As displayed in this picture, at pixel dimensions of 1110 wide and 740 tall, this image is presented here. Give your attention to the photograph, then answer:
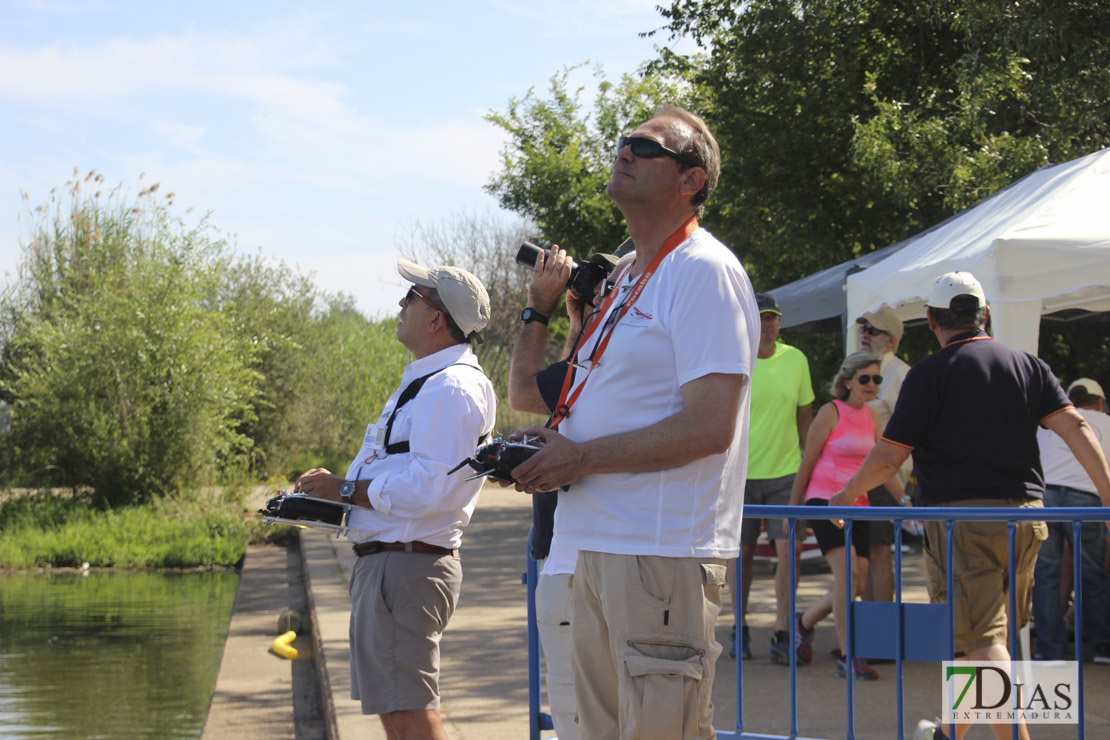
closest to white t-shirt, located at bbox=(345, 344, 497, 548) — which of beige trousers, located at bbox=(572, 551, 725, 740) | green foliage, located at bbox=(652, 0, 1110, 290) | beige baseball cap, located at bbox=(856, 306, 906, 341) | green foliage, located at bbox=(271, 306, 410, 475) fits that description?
beige trousers, located at bbox=(572, 551, 725, 740)

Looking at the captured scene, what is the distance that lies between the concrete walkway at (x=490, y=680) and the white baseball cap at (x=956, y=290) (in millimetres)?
1927

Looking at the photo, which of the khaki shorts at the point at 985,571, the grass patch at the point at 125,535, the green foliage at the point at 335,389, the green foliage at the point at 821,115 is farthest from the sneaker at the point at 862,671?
the green foliage at the point at 335,389

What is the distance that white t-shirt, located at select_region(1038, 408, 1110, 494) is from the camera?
563 centimetres

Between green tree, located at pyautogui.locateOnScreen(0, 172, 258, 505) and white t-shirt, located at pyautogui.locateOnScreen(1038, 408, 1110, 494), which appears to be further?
green tree, located at pyautogui.locateOnScreen(0, 172, 258, 505)

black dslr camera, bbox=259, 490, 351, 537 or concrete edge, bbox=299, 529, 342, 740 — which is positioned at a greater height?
black dslr camera, bbox=259, 490, 351, 537

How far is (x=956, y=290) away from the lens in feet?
13.9

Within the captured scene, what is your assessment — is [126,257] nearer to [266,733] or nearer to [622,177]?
[266,733]

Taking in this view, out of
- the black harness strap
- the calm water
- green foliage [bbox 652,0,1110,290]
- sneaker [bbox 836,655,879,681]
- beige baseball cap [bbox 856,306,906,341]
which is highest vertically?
green foliage [bbox 652,0,1110,290]

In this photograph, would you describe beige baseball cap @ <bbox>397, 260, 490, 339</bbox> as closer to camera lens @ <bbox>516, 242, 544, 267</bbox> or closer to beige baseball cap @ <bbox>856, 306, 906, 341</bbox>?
camera lens @ <bbox>516, 242, 544, 267</bbox>

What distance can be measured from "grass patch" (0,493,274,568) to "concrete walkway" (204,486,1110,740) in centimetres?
350

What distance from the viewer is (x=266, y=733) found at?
5820 mm

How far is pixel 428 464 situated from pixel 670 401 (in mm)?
1159

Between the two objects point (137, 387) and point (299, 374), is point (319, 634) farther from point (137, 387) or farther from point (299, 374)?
point (299, 374)

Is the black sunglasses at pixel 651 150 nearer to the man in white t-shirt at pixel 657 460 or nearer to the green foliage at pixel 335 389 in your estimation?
the man in white t-shirt at pixel 657 460
